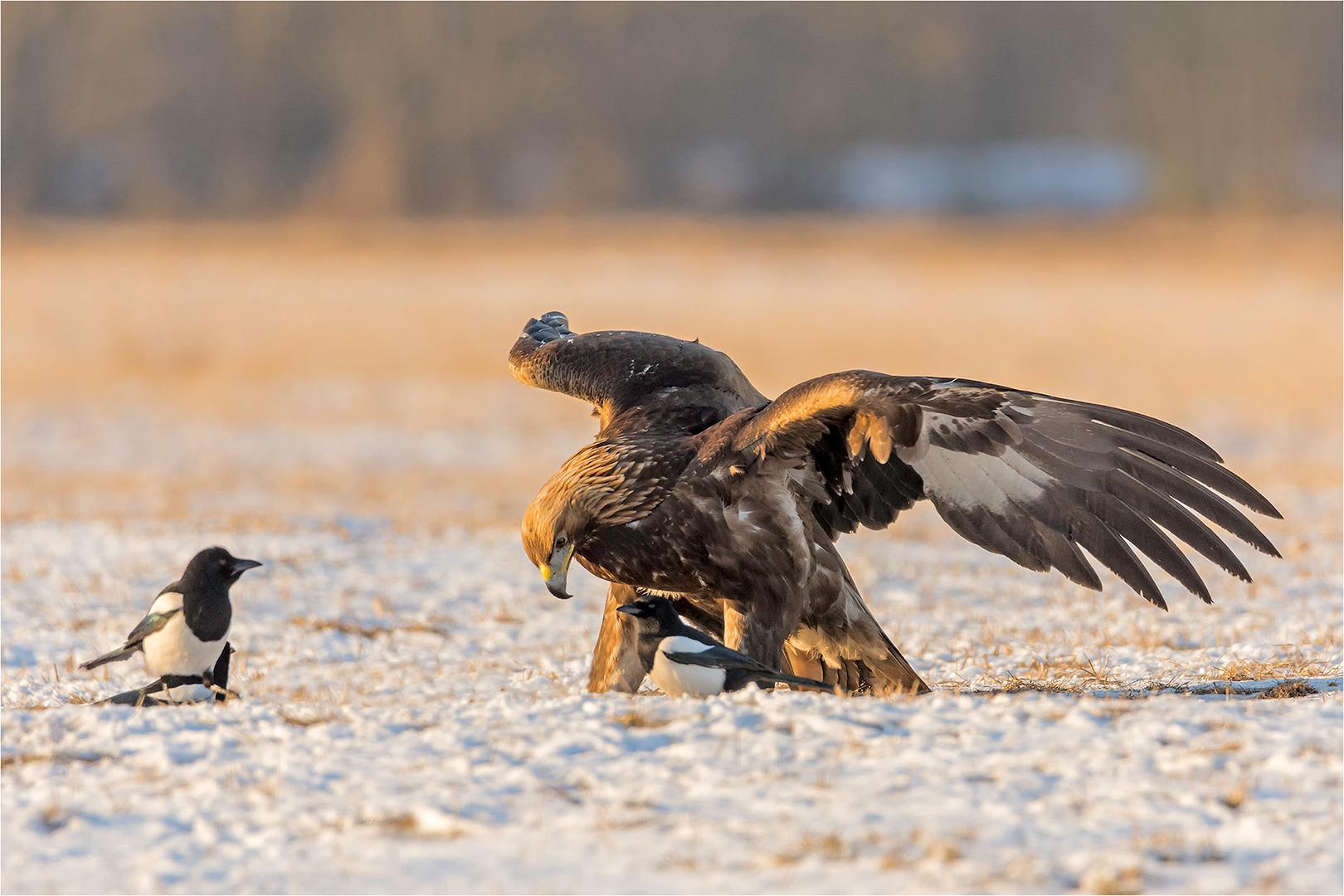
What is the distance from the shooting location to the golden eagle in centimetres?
528

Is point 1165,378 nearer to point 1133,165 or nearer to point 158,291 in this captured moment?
point 158,291

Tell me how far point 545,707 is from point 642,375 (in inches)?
95.7

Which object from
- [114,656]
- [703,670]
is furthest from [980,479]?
[114,656]

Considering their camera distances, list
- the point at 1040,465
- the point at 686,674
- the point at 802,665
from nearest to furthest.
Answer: the point at 1040,465, the point at 686,674, the point at 802,665

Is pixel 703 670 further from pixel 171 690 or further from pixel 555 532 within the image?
pixel 171 690

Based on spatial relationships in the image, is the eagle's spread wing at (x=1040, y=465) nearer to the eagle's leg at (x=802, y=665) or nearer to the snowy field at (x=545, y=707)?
the snowy field at (x=545, y=707)

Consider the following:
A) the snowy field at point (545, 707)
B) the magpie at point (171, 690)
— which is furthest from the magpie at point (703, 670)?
→ the magpie at point (171, 690)

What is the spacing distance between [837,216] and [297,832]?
42.9m

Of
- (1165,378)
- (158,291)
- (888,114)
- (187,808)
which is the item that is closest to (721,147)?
(888,114)

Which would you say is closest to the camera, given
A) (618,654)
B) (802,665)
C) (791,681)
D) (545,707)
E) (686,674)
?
(545,707)

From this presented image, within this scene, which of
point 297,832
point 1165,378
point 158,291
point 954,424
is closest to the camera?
point 297,832

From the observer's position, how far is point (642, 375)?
23.0ft

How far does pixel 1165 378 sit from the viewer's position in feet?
68.6

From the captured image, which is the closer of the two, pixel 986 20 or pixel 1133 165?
pixel 1133 165
